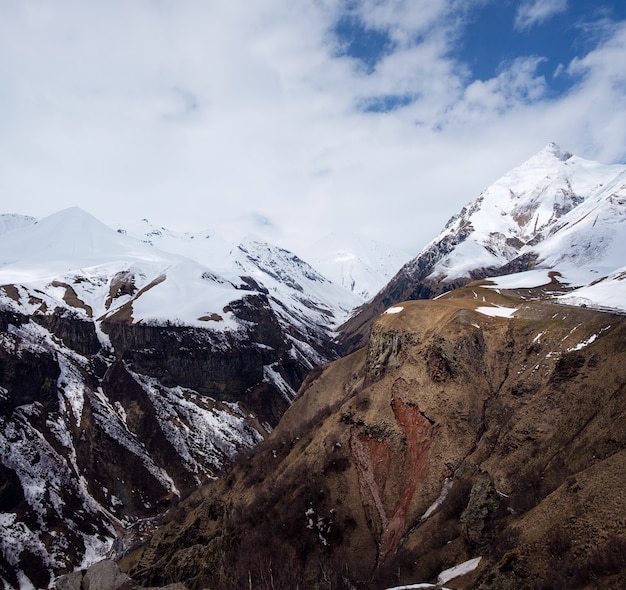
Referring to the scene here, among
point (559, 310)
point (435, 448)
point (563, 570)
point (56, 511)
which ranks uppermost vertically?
point (56, 511)

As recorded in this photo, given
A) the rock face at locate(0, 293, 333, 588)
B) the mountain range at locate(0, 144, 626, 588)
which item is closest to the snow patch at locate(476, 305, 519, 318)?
the mountain range at locate(0, 144, 626, 588)

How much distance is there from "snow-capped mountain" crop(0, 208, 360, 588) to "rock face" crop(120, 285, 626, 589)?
2874 centimetres

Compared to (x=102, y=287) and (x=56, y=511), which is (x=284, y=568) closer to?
(x=56, y=511)

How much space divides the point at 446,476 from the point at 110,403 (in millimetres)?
113703

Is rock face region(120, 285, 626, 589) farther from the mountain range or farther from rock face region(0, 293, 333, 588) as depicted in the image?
rock face region(0, 293, 333, 588)

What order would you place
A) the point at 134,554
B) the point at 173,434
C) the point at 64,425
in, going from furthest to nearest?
the point at 173,434 < the point at 64,425 < the point at 134,554

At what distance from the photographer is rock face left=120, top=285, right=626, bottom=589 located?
3534 centimetres

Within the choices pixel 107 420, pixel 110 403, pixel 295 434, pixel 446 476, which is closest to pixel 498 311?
pixel 446 476

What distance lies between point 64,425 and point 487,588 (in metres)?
125

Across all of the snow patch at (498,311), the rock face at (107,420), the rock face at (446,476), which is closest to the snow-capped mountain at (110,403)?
the rock face at (107,420)

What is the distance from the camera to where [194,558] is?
226 ft

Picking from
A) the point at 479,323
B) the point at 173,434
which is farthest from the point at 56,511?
the point at 479,323

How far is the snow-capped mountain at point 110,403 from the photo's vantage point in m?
104

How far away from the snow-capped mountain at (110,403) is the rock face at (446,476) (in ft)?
94.3
